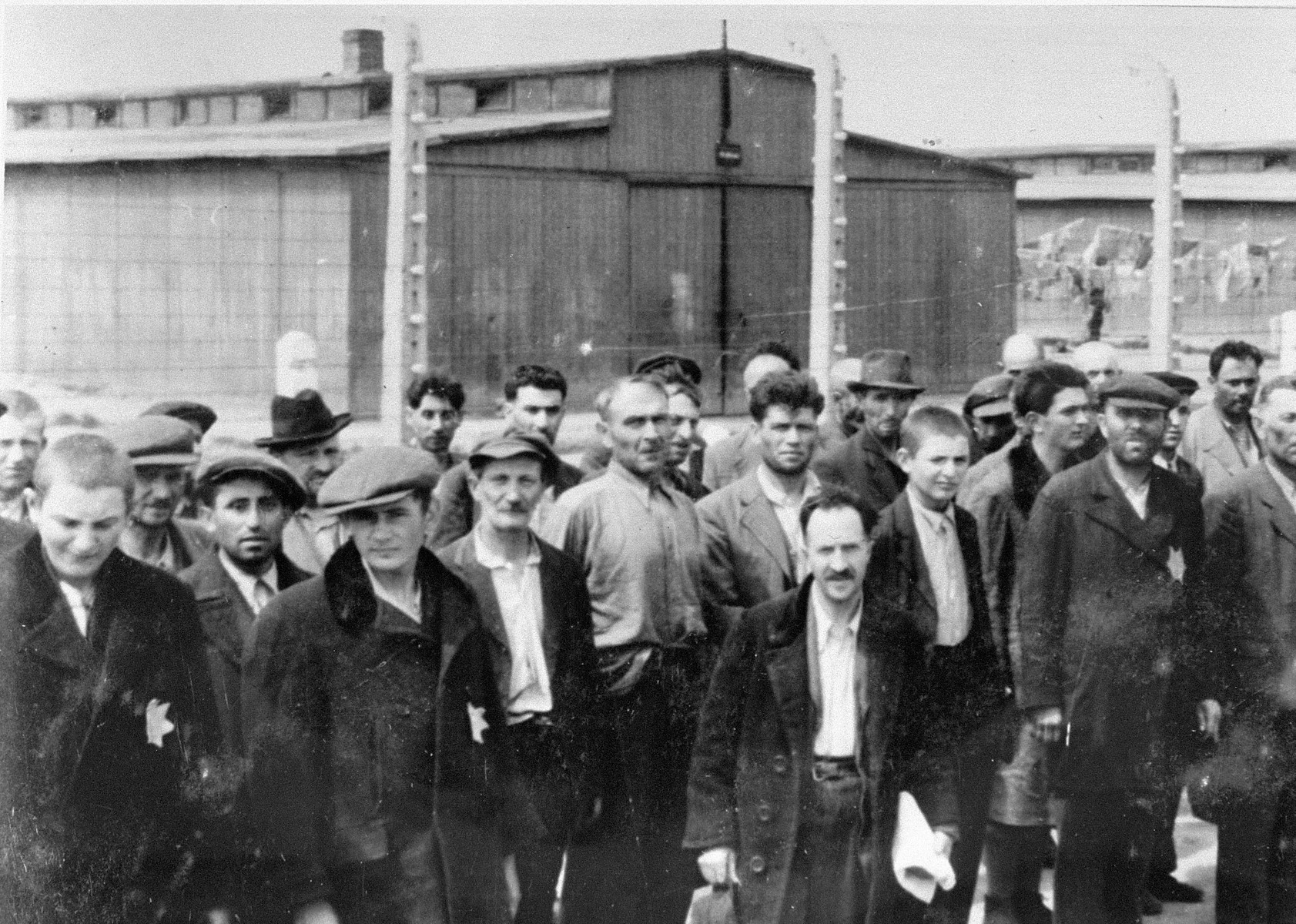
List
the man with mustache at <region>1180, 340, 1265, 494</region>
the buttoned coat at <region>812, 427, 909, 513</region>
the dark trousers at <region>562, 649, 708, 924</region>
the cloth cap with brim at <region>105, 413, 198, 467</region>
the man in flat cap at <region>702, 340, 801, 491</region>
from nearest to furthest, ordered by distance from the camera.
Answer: the cloth cap with brim at <region>105, 413, 198, 467</region> → the dark trousers at <region>562, 649, 708, 924</region> → the buttoned coat at <region>812, 427, 909, 513</region> → the man in flat cap at <region>702, 340, 801, 491</region> → the man with mustache at <region>1180, 340, 1265, 494</region>

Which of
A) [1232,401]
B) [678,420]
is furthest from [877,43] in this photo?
[1232,401]

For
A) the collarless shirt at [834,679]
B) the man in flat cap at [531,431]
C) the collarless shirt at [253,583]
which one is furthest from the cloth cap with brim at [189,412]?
the collarless shirt at [834,679]

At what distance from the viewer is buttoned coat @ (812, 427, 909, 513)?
5621mm

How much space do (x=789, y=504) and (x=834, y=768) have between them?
3.46 ft

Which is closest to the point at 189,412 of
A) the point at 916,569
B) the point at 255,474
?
the point at 255,474

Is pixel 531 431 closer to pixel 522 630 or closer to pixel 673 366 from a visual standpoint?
pixel 522 630

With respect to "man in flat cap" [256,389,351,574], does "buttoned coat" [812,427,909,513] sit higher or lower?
lower

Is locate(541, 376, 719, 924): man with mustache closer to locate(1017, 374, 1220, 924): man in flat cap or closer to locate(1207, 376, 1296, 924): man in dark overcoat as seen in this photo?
locate(1017, 374, 1220, 924): man in flat cap

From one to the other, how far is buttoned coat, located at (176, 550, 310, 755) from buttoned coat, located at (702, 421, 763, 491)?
2.37 metres

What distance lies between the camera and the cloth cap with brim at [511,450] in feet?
13.4

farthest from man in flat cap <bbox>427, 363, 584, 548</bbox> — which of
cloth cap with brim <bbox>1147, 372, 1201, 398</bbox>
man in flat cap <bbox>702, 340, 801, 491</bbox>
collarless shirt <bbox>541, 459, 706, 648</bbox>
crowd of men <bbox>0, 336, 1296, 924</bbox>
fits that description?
cloth cap with brim <bbox>1147, 372, 1201, 398</bbox>

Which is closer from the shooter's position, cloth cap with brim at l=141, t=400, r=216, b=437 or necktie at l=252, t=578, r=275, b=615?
necktie at l=252, t=578, r=275, b=615

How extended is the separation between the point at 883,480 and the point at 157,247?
9.44 ft

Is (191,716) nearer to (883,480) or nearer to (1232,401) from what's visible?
(883,480)
